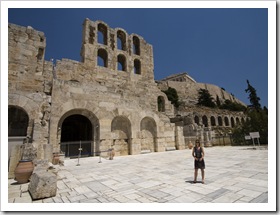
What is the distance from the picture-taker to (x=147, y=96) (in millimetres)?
22359

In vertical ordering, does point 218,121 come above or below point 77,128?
below

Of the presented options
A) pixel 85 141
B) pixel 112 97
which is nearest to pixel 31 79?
pixel 112 97

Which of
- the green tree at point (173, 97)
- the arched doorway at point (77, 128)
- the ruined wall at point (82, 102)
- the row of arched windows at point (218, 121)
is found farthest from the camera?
the green tree at point (173, 97)

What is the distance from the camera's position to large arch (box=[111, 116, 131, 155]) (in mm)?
12844

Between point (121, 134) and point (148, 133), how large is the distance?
2939 mm

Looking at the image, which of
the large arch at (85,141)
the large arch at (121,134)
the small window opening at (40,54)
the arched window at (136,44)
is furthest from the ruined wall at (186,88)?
the large arch at (85,141)

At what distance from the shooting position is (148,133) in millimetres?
15203

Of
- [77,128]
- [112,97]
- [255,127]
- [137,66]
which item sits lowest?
[255,127]

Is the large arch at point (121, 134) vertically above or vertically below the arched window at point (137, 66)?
below

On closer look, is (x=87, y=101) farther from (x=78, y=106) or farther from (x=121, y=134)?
(x=121, y=134)

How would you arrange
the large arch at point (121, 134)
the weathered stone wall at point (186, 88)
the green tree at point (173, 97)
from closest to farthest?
the large arch at point (121, 134)
the green tree at point (173, 97)
the weathered stone wall at point (186, 88)

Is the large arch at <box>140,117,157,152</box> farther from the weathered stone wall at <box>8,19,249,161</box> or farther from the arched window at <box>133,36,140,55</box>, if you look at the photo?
the arched window at <box>133,36,140,55</box>

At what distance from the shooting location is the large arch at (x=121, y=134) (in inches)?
506

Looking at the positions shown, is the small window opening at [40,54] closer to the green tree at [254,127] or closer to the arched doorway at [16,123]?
the arched doorway at [16,123]
